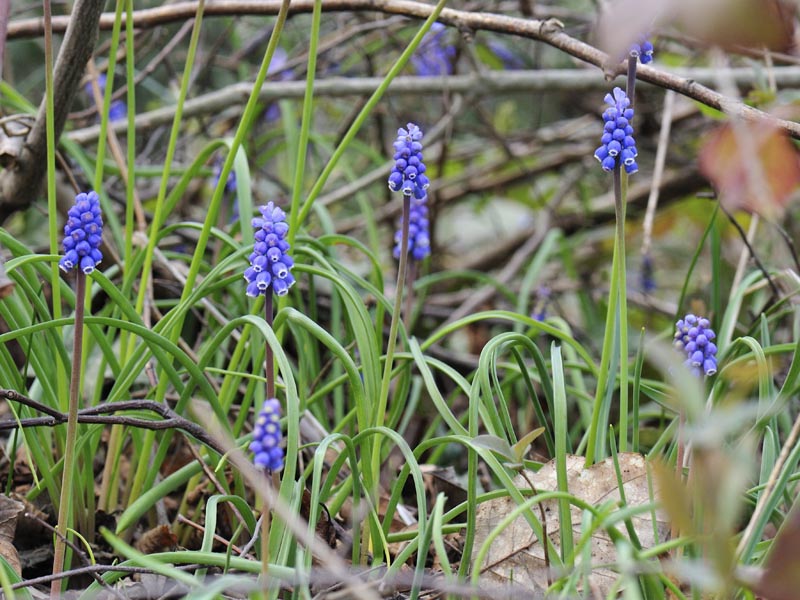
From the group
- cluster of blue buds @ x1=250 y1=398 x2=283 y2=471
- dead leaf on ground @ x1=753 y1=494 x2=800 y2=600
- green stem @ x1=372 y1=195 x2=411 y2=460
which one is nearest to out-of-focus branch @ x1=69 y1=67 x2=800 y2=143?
green stem @ x1=372 y1=195 x2=411 y2=460

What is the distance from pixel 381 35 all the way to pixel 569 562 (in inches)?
136

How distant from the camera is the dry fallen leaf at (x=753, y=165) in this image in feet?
3.52

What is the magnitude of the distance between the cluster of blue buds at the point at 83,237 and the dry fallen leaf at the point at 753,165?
0.97 metres

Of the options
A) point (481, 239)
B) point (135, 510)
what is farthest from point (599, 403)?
point (481, 239)

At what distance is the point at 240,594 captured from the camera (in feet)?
4.99

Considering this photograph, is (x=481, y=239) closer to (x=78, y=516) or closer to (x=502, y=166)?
(x=502, y=166)

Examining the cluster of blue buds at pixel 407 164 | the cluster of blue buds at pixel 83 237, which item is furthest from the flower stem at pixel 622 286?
the cluster of blue buds at pixel 83 237

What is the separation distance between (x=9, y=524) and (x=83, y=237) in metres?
0.71

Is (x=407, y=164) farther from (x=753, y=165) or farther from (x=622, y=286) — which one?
(x=753, y=165)

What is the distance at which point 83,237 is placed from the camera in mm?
1407

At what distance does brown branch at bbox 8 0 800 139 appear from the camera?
72.7 inches

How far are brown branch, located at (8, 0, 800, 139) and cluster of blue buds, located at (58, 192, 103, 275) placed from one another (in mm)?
1059

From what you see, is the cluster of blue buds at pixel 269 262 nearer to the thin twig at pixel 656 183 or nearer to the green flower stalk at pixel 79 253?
the green flower stalk at pixel 79 253

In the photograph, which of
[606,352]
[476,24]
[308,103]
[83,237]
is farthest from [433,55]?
[83,237]
